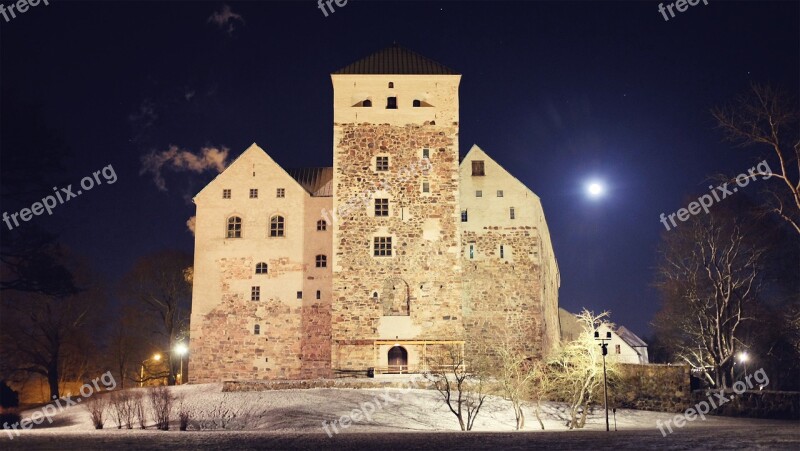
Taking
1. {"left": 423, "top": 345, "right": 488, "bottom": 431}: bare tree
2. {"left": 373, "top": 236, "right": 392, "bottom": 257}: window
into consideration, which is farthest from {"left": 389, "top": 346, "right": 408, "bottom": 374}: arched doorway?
{"left": 373, "top": 236, "right": 392, "bottom": 257}: window

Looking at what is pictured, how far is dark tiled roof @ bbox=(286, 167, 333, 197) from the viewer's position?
50.7 metres

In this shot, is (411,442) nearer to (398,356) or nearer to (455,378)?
(455,378)

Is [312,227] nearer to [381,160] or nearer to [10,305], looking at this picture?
[381,160]

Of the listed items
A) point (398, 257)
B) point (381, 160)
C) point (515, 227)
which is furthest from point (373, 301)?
point (515, 227)

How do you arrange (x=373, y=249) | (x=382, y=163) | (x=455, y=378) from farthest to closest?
(x=382, y=163), (x=373, y=249), (x=455, y=378)

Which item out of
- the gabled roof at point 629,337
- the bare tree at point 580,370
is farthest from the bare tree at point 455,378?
the gabled roof at point 629,337

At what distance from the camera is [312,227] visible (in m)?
48.9

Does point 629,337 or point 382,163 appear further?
point 629,337

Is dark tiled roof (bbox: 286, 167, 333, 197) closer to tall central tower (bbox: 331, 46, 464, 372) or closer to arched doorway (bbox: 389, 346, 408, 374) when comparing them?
tall central tower (bbox: 331, 46, 464, 372)

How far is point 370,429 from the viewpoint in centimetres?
2795

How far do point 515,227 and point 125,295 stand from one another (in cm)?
2516

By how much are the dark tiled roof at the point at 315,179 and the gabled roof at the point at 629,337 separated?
33.3 m

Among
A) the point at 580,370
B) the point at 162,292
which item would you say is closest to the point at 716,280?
the point at 580,370

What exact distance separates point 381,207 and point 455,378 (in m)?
10.4
